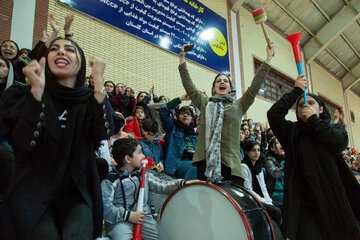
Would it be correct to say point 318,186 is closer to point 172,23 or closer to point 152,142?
point 152,142

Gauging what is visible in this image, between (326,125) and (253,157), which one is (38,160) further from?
(253,157)

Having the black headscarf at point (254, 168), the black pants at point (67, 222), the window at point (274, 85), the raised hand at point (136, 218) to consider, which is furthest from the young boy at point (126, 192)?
the window at point (274, 85)

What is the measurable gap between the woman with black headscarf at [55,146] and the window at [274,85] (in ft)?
33.6

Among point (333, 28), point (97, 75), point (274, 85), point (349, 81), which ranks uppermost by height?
point (333, 28)

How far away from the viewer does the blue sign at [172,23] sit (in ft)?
21.2

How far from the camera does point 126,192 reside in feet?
7.56

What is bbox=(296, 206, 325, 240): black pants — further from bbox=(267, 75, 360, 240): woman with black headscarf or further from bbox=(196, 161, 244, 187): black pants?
bbox=(196, 161, 244, 187): black pants

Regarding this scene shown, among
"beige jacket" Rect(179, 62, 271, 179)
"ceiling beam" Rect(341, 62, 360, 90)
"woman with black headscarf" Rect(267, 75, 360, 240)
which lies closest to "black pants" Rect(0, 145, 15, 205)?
"beige jacket" Rect(179, 62, 271, 179)

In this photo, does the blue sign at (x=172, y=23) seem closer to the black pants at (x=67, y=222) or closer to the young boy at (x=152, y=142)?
the young boy at (x=152, y=142)

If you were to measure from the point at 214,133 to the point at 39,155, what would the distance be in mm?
1563

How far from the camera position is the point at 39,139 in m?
1.29

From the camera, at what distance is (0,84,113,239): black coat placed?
4.03 feet

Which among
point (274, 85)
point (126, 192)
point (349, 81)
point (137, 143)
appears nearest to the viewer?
point (126, 192)

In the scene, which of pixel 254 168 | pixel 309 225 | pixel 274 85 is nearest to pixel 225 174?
pixel 309 225
